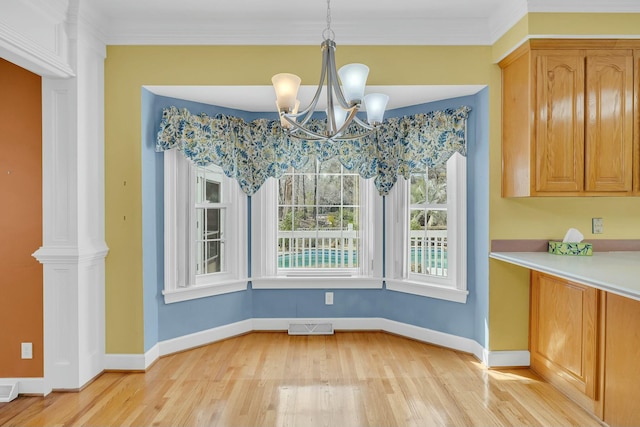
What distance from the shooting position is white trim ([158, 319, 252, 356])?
3.50 meters

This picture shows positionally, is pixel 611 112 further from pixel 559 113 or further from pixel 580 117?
pixel 559 113

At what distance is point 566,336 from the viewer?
2721mm

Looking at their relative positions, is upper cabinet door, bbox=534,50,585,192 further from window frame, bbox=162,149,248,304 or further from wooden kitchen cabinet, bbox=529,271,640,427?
window frame, bbox=162,149,248,304

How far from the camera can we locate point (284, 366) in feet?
10.6

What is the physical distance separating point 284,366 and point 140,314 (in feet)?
4.15

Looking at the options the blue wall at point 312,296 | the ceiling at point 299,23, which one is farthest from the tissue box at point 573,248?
the ceiling at point 299,23

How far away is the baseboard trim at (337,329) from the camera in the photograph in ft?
10.4

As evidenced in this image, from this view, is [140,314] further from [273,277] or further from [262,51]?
[262,51]

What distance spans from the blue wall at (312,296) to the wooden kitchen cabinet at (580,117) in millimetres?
Answer: 452

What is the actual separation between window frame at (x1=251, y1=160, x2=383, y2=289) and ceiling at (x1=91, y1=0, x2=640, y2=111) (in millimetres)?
1176

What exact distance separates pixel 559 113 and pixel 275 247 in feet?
9.18

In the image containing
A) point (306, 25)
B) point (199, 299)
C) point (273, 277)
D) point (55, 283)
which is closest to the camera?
point (55, 283)

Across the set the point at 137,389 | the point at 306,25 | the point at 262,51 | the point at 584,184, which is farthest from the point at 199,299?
the point at 584,184

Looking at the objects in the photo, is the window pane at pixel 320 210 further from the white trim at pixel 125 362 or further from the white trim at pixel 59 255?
the white trim at pixel 59 255
